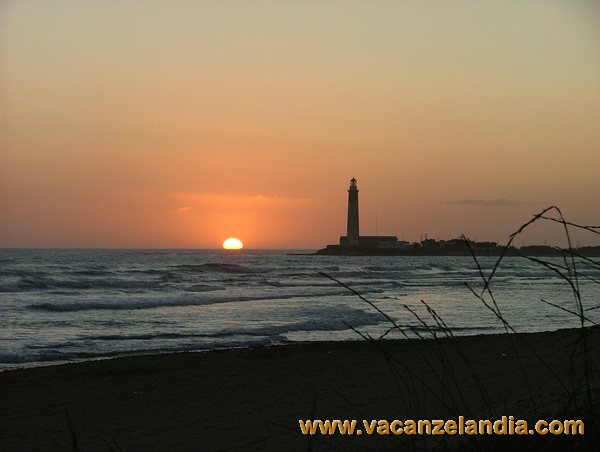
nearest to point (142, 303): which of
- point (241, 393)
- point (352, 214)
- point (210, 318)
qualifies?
point (210, 318)

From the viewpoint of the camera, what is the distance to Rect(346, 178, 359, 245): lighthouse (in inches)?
3939

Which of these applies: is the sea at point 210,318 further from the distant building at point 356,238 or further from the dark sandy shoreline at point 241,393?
the distant building at point 356,238

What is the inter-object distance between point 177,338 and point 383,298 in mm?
14382

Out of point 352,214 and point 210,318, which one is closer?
point 210,318

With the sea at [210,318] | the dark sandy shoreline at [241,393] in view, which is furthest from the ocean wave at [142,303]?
the dark sandy shoreline at [241,393]

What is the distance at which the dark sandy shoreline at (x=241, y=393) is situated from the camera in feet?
21.2

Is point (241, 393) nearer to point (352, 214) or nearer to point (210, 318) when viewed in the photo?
point (210, 318)

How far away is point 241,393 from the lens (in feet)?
29.4

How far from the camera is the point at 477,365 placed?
9773 mm

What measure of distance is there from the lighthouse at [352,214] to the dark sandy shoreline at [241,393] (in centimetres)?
8767

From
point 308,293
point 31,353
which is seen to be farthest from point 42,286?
point 31,353

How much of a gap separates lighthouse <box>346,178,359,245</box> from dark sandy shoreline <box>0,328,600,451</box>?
288 ft

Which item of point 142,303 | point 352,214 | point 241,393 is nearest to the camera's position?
point 241,393

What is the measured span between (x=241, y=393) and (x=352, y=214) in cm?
9559
